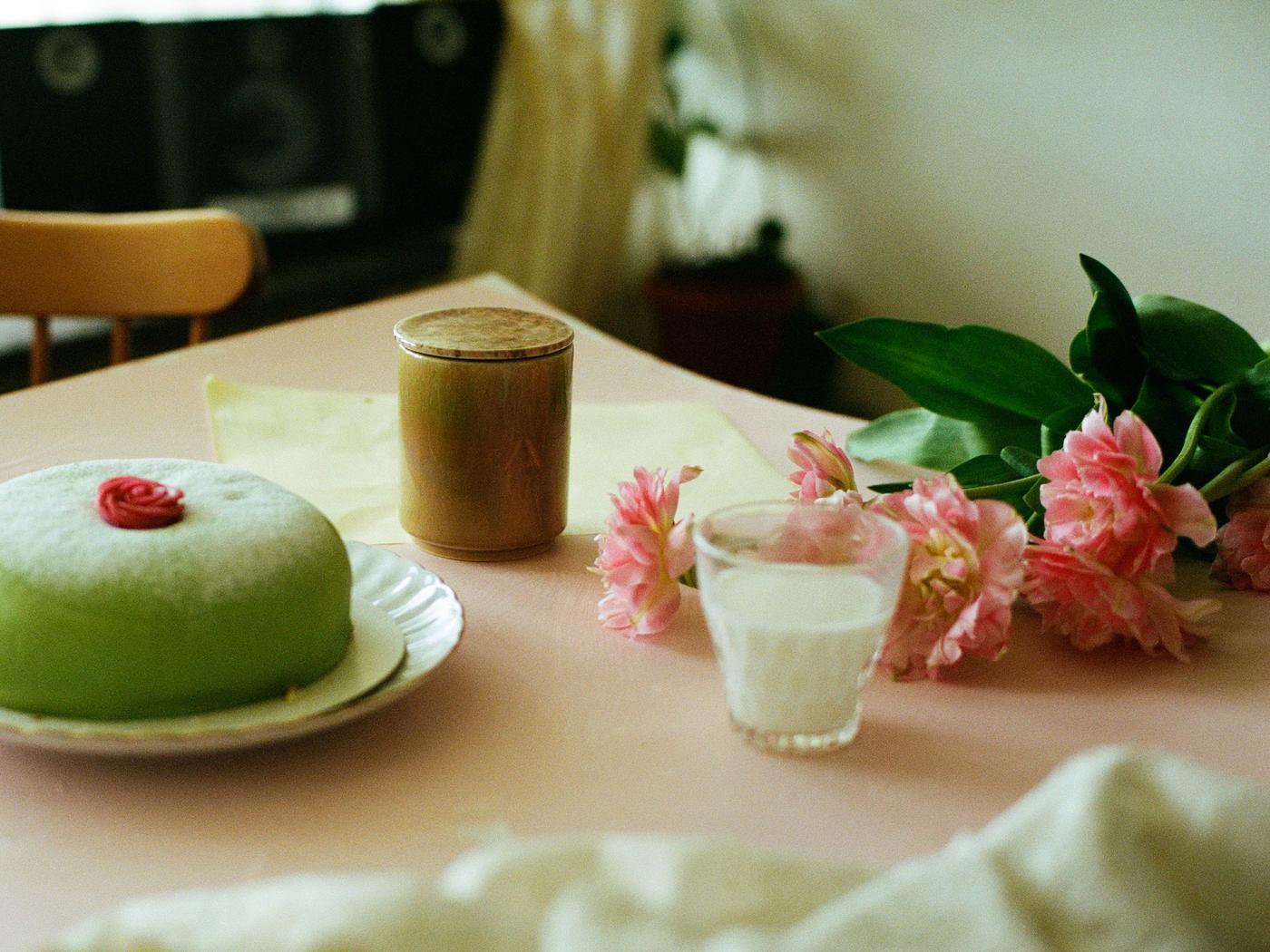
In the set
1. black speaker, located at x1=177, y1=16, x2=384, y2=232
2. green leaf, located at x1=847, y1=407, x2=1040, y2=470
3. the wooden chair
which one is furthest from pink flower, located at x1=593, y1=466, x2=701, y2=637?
black speaker, located at x1=177, y1=16, x2=384, y2=232

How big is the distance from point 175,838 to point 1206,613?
48 centimetres

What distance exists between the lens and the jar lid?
698 mm

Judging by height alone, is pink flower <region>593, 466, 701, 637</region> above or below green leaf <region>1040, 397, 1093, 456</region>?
below

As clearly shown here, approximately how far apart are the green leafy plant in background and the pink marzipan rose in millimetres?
38

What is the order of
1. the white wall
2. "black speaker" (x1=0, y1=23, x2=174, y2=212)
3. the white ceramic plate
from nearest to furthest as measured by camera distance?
1. the white ceramic plate
2. "black speaker" (x1=0, y1=23, x2=174, y2=212)
3. the white wall

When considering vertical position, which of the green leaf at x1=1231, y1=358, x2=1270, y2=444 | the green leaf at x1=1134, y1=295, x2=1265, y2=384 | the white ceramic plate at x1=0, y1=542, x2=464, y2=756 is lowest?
the white ceramic plate at x1=0, y1=542, x2=464, y2=756

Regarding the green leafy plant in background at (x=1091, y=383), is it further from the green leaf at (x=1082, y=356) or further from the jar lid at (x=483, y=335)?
the jar lid at (x=483, y=335)

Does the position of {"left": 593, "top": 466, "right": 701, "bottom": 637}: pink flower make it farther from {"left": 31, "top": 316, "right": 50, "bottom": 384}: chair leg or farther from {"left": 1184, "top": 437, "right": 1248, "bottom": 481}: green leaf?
{"left": 31, "top": 316, "right": 50, "bottom": 384}: chair leg

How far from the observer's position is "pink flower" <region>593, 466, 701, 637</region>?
64 centimetres

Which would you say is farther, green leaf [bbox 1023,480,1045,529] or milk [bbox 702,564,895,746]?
green leaf [bbox 1023,480,1045,529]

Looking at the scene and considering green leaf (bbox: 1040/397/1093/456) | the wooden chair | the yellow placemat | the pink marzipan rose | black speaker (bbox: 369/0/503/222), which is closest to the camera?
the pink marzipan rose

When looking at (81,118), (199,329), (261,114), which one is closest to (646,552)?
(199,329)

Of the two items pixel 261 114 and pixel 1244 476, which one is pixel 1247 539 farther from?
pixel 261 114

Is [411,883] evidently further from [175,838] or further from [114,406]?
[114,406]
